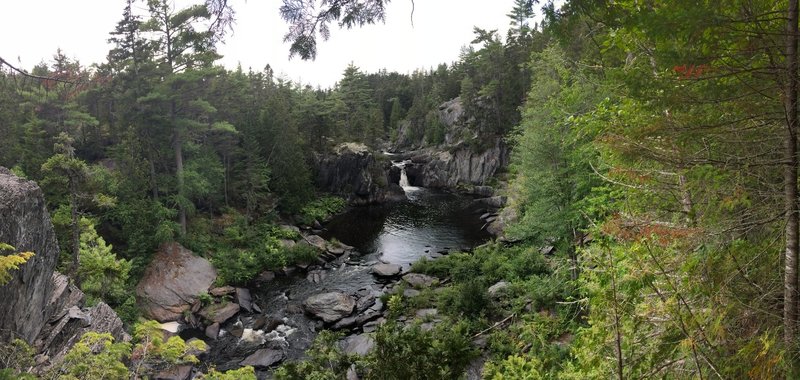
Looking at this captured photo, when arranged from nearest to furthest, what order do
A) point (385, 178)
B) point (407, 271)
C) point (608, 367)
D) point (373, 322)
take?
point (608, 367)
point (373, 322)
point (407, 271)
point (385, 178)

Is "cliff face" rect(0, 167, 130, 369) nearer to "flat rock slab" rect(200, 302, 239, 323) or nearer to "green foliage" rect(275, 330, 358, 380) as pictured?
"flat rock slab" rect(200, 302, 239, 323)

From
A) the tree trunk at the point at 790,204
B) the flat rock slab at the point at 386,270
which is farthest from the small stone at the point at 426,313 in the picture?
the tree trunk at the point at 790,204

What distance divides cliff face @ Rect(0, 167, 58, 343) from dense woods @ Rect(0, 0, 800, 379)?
5.21 feet

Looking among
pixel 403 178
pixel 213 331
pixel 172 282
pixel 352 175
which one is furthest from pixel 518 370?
pixel 403 178

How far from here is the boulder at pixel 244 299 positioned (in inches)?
741

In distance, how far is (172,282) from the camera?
64.2ft

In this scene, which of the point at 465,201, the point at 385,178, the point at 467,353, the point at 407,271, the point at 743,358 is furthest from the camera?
the point at 385,178

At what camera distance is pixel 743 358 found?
140 inches

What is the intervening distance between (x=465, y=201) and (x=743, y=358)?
36.2m

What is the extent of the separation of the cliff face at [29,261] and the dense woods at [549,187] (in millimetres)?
1589

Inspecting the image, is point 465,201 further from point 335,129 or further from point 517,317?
point 517,317

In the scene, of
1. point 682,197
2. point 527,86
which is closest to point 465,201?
point 527,86

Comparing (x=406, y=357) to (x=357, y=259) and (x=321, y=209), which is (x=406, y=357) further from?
(x=321, y=209)

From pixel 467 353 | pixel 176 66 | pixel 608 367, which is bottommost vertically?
pixel 467 353
